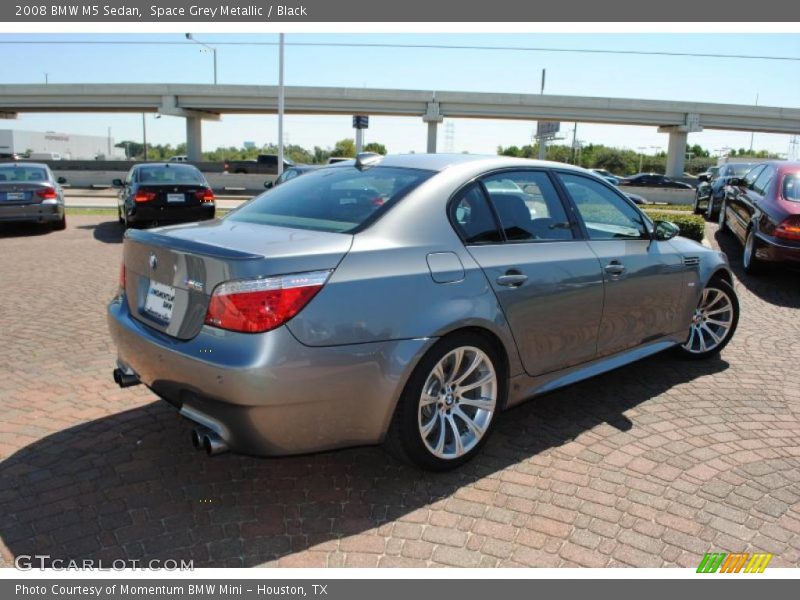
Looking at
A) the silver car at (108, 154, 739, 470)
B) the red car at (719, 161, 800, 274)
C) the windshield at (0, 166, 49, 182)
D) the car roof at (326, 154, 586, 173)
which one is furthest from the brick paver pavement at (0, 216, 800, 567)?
the windshield at (0, 166, 49, 182)

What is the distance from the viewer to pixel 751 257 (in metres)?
9.16

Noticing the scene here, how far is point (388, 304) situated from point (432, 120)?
48.6 m

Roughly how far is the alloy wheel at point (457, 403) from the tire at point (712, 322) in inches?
107

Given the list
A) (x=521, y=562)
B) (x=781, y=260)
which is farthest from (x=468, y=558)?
(x=781, y=260)

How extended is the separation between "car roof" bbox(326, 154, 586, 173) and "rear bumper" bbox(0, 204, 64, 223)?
11.1 m

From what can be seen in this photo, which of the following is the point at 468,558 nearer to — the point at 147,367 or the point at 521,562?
the point at 521,562

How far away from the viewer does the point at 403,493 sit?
324 centimetres

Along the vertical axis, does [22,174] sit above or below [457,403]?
above

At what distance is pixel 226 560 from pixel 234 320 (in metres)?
1.03

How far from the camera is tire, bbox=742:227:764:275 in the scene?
29.4 feet

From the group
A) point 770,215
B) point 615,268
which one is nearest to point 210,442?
point 615,268

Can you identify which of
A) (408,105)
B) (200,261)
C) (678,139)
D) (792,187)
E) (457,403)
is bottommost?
(457,403)

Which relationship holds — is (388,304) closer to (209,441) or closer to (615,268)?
(209,441)
